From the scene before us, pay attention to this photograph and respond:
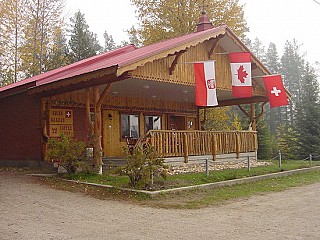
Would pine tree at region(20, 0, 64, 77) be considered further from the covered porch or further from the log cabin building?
the covered porch

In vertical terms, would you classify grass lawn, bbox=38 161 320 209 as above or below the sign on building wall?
below

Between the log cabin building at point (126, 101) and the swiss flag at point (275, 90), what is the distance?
1130 mm

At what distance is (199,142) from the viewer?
15891mm

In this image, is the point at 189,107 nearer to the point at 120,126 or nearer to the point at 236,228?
the point at 120,126

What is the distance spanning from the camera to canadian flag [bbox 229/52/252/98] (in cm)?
1608

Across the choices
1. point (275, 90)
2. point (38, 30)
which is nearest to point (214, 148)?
point (275, 90)

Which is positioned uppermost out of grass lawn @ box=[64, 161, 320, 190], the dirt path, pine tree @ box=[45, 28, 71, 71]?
pine tree @ box=[45, 28, 71, 71]

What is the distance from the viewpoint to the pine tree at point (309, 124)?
27.5m

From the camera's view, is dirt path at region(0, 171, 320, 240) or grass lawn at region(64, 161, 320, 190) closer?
dirt path at region(0, 171, 320, 240)

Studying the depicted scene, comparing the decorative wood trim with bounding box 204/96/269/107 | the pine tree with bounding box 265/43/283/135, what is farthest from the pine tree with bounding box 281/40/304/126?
the decorative wood trim with bounding box 204/96/269/107

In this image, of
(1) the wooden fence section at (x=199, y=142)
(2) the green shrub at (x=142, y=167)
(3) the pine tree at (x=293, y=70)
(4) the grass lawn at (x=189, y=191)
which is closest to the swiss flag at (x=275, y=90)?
(1) the wooden fence section at (x=199, y=142)

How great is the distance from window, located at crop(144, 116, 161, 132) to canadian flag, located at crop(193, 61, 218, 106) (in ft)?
23.3

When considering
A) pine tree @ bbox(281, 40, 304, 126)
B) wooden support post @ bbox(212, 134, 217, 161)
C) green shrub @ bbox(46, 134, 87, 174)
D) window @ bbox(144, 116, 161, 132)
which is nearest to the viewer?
green shrub @ bbox(46, 134, 87, 174)

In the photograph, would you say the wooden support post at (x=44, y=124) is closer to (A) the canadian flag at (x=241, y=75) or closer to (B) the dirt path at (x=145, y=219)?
(B) the dirt path at (x=145, y=219)
